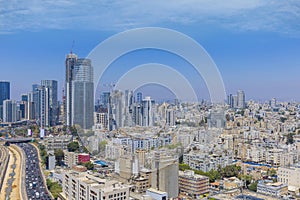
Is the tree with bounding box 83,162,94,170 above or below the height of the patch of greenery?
above

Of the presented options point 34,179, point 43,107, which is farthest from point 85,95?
point 43,107

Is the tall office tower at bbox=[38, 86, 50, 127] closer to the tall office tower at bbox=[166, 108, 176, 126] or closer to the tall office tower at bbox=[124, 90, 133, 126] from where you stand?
the tall office tower at bbox=[166, 108, 176, 126]

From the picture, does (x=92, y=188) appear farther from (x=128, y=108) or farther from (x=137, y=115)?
(x=137, y=115)

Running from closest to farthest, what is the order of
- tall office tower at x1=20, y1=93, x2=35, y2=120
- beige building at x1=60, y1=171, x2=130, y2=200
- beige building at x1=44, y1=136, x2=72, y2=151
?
beige building at x1=60, y1=171, x2=130, y2=200 < beige building at x1=44, y1=136, x2=72, y2=151 < tall office tower at x1=20, y1=93, x2=35, y2=120

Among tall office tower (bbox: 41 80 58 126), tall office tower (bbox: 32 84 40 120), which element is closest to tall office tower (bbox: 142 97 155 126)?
tall office tower (bbox: 41 80 58 126)

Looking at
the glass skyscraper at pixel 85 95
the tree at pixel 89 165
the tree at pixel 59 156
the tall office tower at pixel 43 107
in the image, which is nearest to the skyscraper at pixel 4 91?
the tall office tower at pixel 43 107

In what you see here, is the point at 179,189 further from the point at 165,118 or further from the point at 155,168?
the point at 165,118
